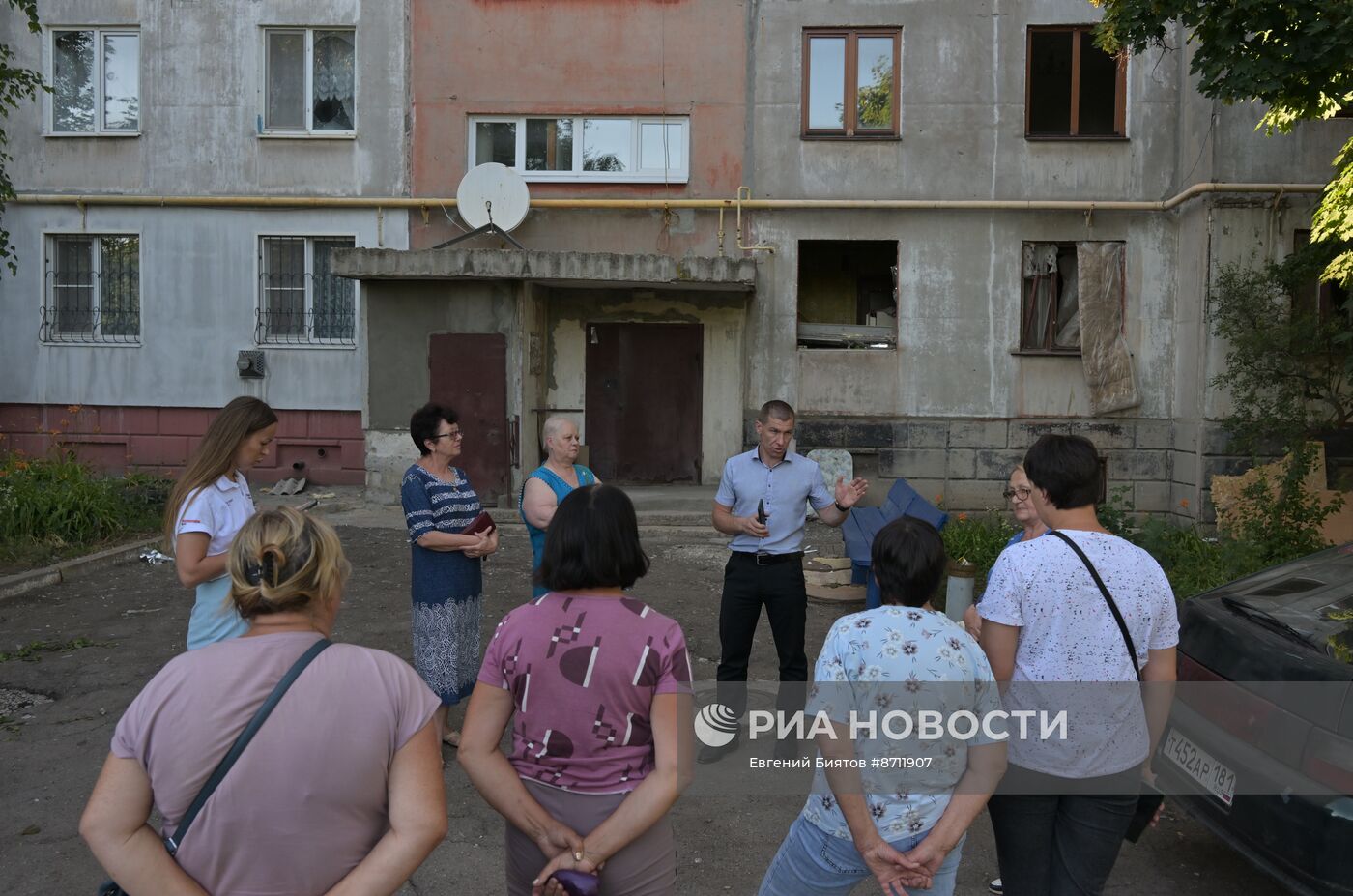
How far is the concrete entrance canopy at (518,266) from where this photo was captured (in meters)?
12.2

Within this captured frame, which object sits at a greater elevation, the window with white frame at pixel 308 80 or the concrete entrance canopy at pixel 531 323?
the window with white frame at pixel 308 80

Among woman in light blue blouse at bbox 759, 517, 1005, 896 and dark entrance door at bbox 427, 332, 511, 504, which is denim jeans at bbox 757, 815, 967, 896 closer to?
woman in light blue blouse at bbox 759, 517, 1005, 896

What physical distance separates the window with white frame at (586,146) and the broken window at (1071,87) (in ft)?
14.9

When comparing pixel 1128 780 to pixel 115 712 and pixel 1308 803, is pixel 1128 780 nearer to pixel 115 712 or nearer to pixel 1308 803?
pixel 1308 803

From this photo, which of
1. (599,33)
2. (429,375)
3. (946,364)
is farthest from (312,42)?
(946,364)

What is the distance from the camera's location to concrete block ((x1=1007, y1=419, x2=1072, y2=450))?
1315cm

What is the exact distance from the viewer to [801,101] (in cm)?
1341

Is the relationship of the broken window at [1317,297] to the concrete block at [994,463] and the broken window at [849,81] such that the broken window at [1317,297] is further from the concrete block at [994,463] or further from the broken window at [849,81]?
the broken window at [849,81]

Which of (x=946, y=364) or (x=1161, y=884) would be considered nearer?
(x=1161, y=884)

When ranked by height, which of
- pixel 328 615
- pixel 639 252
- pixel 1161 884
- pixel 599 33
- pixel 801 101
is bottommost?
pixel 1161 884

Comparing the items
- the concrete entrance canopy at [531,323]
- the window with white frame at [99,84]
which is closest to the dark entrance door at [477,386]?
the concrete entrance canopy at [531,323]

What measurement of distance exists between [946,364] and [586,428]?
193 inches

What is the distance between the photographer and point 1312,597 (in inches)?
156

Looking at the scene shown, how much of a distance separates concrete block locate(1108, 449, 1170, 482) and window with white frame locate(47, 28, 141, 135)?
14.0 meters
